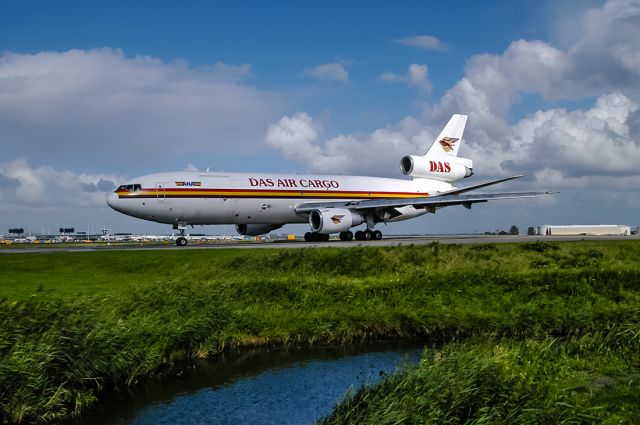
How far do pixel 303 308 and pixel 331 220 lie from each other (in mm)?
22197

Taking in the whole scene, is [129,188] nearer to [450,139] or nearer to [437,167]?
[437,167]

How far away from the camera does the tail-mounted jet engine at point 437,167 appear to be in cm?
5175

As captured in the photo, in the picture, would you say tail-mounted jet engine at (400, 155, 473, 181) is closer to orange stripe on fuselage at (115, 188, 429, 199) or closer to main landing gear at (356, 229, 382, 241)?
orange stripe on fuselage at (115, 188, 429, 199)

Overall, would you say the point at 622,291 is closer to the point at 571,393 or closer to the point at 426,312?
the point at 426,312

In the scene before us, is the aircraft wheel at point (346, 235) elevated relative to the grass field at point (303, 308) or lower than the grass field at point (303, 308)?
elevated

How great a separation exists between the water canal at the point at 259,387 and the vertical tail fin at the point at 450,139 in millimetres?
38189

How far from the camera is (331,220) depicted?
42688 millimetres

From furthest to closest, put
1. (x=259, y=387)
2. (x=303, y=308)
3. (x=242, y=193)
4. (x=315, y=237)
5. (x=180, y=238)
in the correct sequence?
(x=315, y=237) → (x=242, y=193) → (x=180, y=238) → (x=303, y=308) → (x=259, y=387)

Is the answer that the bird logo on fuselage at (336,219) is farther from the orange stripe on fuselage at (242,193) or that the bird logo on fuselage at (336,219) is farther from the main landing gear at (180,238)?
the main landing gear at (180,238)

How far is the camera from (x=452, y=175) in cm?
5519

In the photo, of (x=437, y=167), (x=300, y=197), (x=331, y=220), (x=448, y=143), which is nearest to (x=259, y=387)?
Result: (x=331, y=220)

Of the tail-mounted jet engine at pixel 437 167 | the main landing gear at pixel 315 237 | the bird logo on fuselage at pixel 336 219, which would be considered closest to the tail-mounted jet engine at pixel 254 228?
the main landing gear at pixel 315 237

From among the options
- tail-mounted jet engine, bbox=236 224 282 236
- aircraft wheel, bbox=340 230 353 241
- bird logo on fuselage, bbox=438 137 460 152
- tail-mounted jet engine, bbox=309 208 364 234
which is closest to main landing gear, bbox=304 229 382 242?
aircraft wheel, bbox=340 230 353 241

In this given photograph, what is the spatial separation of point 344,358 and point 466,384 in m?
6.71
